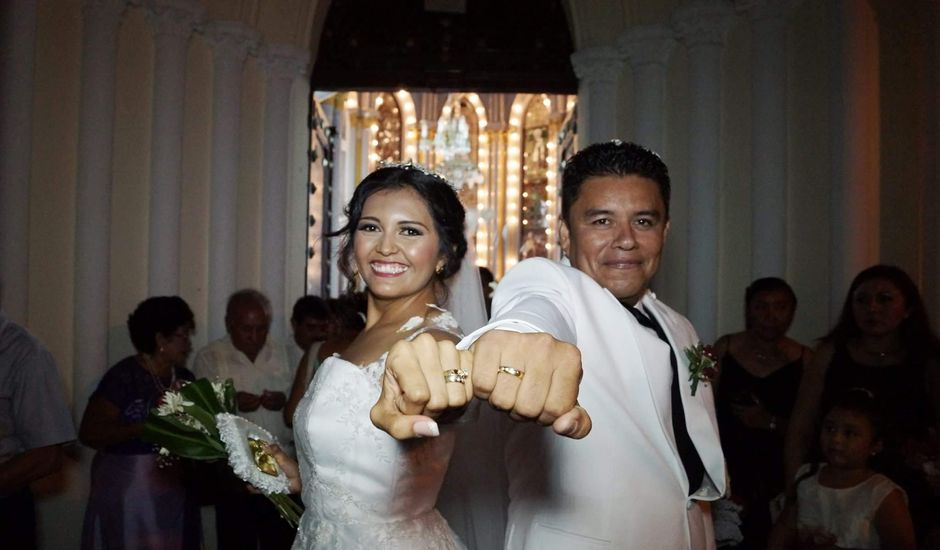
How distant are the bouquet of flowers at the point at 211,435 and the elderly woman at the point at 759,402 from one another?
258cm

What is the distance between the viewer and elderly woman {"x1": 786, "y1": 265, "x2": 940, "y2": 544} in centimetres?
354

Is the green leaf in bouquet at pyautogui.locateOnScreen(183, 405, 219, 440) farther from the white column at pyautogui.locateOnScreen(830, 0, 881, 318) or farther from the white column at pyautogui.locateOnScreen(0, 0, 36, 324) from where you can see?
the white column at pyautogui.locateOnScreen(830, 0, 881, 318)

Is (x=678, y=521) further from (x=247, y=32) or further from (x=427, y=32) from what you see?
(x=427, y=32)

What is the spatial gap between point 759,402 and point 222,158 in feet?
18.0

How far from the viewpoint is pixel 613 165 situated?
7.35 feet

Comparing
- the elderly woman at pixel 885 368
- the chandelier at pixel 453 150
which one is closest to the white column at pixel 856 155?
the elderly woman at pixel 885 368

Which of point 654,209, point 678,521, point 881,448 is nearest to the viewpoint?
point 678,521

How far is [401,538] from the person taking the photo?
Answer: 2.19 metres

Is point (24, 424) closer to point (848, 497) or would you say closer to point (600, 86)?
point (848, 497)

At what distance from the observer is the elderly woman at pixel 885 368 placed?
139 inches

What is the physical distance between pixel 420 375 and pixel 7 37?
5.27m

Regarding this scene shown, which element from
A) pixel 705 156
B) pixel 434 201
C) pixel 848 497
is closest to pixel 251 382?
pixel 434 201

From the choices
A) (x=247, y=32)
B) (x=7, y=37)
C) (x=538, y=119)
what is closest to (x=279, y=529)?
(x=7, y=37)

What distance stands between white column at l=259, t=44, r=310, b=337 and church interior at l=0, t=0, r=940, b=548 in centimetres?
2
